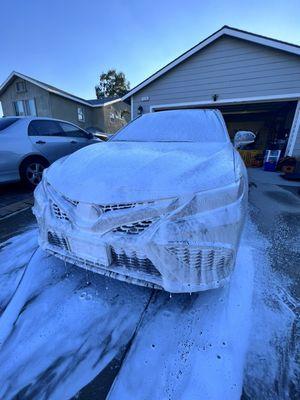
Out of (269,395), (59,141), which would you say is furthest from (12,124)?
(269,395)

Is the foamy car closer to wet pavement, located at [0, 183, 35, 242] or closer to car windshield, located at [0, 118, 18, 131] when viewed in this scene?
wet pavement, located at [0, 183, 35, 242]

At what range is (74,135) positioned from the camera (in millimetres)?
Answer: 5328

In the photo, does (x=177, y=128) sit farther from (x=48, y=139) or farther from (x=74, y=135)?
(x=74, y=135)

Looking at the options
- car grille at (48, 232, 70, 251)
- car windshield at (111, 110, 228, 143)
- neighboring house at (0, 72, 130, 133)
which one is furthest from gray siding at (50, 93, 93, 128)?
car grille at (48, 232, 70, 251)

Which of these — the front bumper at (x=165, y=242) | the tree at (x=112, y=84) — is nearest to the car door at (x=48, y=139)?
the front bumper at (x=165, y=242)

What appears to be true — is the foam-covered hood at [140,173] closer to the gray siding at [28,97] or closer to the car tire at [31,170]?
the car tire at [31,170]

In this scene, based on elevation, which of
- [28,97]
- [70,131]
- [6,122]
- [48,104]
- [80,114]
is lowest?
[70,131]

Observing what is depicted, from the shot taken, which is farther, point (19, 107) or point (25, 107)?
point (19, 107)

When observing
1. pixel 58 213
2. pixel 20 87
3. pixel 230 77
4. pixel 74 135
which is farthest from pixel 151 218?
pixel 20 87

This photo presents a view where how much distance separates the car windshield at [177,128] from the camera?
93.4 inches

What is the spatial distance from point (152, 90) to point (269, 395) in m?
8.61

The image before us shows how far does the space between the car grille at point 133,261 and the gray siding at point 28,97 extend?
16196 millimetres

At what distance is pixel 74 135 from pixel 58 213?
14.0 feet

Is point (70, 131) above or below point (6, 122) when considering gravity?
below
